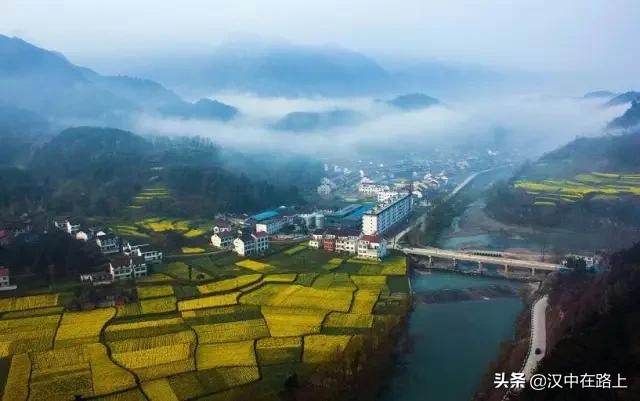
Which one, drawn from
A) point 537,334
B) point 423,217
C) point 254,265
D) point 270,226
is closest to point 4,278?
point 254,265

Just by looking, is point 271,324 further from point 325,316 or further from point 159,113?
point 159,113

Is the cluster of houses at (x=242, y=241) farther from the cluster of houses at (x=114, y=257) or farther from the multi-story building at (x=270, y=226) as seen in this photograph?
the cluster of houses at (x=114, y=257)

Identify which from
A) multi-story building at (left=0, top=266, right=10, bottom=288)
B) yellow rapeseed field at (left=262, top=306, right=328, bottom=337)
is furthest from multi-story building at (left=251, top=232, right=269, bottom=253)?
multi-story building at (left=0, top=266, right=10, bottom=288)

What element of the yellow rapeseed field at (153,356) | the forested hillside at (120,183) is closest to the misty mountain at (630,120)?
the forested hillside at (120,183)

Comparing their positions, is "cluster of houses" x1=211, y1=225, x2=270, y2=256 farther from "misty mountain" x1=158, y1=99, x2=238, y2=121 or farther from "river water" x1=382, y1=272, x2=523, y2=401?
"misty mountain" x1=158, y1=99, x2=238, y2=121

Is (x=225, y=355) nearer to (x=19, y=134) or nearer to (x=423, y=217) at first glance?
(x=423, y=217)
